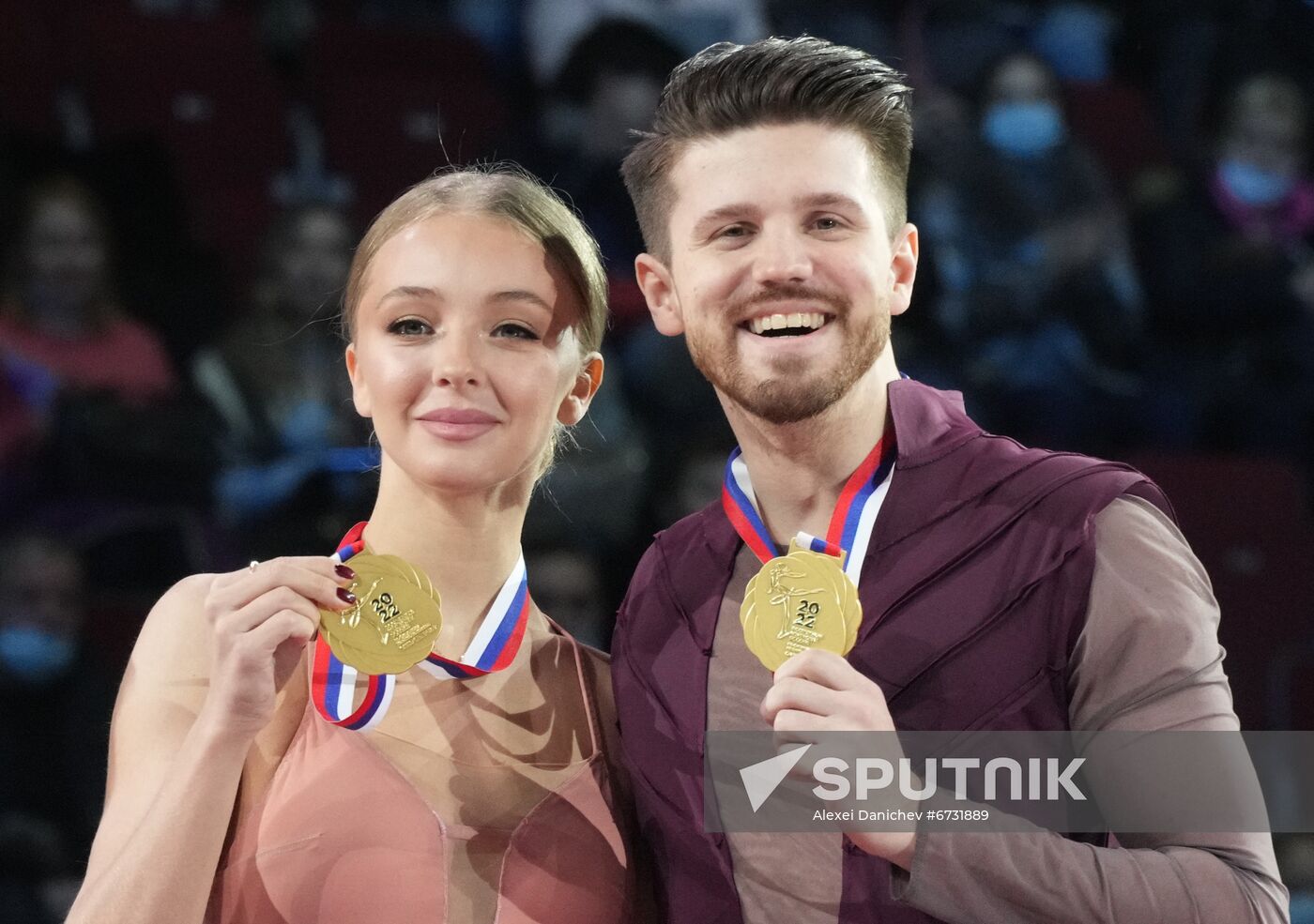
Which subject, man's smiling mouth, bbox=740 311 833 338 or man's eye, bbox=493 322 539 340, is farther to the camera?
man's eye, bbox=493 322 539 340

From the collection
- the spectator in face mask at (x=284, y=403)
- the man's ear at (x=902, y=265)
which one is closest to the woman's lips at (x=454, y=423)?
the man's ear at (x=902, y=265)

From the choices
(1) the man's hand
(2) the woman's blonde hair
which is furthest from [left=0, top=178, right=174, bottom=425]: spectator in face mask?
(1) the man's hand

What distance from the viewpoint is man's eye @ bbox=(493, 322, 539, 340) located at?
2.45 metres

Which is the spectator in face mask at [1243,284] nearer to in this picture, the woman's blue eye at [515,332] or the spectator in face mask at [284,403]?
the spectator in face mask at [284,403]

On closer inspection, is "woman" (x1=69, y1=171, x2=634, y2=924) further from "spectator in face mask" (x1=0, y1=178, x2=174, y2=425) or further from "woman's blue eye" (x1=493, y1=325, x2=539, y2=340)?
"spectator in face mask" (x1=0, y1=178, x2=174, y2=425)

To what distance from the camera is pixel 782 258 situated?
2.26 metres

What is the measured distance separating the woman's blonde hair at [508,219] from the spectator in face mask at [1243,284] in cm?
327

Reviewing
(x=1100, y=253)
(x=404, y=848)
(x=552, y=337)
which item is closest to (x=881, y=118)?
(x=552, y=337)

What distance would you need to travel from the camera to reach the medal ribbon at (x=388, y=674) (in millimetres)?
2254

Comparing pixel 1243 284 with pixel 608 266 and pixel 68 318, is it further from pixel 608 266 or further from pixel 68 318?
pixel 68 318

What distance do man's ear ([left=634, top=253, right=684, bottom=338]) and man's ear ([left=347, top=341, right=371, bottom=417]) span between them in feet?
1.61

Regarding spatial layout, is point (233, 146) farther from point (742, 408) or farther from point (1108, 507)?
point (1108, 507)

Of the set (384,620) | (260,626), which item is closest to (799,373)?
(384,620)

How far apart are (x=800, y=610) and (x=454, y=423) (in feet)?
2.30
